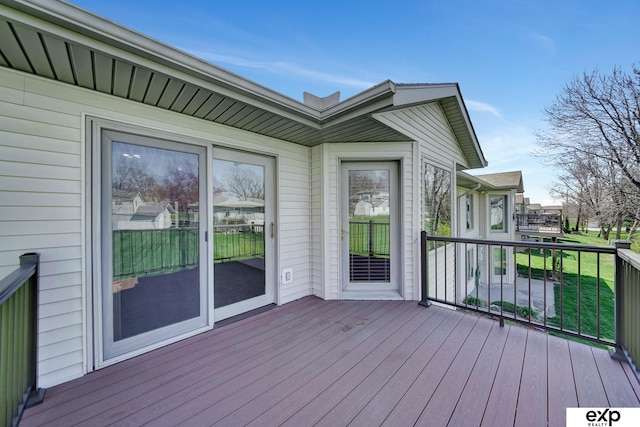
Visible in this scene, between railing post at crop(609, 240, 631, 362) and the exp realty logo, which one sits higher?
railing post at crop(609, 240, 631, 362)

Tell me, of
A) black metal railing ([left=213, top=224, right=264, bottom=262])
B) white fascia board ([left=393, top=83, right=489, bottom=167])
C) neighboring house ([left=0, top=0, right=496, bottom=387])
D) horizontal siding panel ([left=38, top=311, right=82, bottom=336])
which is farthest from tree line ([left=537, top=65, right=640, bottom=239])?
horizontal siding panel ([left=38, top=311, right=82, bottom=336])

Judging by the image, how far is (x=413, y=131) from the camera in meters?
3.38

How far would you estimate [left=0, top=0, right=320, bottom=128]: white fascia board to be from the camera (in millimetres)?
1267

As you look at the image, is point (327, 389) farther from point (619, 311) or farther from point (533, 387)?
point (619, 311)

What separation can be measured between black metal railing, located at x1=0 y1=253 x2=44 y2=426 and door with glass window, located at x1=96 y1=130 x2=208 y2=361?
398 millimetres

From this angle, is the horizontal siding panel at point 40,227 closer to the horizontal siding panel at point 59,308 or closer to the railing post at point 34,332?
the railing post at point 34,332

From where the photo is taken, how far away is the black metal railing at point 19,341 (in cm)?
128

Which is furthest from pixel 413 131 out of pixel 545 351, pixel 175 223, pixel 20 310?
pixel 20 310

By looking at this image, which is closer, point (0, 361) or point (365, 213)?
point (0, 361)

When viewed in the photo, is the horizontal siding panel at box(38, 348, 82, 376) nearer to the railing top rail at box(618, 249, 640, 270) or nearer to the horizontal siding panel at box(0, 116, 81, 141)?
the horizontal siding panel at box(0, 116, 81, 141)

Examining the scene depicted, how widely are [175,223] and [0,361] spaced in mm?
1387

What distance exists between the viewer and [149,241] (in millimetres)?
2320

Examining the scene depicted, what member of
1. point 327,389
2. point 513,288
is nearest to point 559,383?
point 327,389

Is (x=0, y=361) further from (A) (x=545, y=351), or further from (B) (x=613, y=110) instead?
(B) (x=613, y=110)
